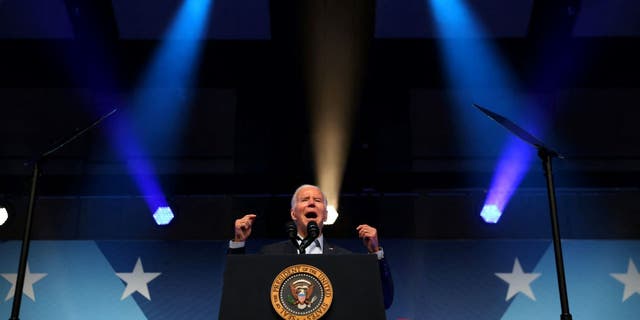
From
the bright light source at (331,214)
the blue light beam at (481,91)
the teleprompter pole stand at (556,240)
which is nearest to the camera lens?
the teleprompter pole stand at (556,240)

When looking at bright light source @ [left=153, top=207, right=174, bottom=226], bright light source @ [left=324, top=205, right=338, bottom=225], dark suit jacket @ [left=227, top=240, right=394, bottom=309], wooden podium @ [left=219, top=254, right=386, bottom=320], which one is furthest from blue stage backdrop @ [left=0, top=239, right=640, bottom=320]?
wooden podium @ [left=219, top=254, right=386, bottom=320]

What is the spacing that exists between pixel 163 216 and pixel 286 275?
146 inches

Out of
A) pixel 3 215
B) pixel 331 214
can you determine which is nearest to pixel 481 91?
pixel 331 214

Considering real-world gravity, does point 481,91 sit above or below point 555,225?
above

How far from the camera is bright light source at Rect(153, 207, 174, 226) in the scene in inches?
199

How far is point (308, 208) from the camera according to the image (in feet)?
8.43

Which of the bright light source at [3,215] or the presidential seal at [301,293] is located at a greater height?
the bright light source at [3,215]

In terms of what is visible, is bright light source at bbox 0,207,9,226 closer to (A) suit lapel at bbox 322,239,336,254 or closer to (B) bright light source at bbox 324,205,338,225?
(B) bright light source at bbox 324,205,338,225

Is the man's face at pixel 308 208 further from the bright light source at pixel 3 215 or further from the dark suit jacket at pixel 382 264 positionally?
the bright light source at pixel 3 215

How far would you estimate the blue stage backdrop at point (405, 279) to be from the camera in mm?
4691

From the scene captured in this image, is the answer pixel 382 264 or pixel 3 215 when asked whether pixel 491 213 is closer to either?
pixel 382 264

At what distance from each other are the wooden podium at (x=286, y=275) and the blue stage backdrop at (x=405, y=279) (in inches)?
126

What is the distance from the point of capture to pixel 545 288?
186 inches

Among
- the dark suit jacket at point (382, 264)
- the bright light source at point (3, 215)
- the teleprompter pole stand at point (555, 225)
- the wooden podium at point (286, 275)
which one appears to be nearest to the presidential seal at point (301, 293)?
the wooden podium at point (286, 275)
